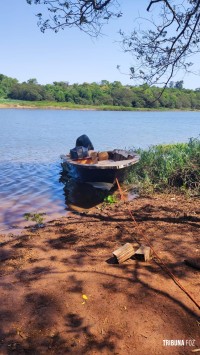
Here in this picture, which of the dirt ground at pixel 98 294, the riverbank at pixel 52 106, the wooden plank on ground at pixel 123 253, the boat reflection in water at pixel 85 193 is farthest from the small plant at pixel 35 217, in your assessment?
the riverbank at pixel 52 106

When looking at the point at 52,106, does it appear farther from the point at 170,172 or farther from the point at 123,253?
the point at 123,253

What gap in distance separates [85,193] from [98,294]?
889 centimetres

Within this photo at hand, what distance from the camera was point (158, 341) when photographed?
3.41 m

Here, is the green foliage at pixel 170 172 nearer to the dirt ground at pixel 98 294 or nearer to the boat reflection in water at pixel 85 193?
the boat reflection in water at pixel 85 193

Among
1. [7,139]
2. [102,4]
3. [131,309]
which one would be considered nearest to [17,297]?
[131,309]

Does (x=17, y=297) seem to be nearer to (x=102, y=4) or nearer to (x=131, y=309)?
(x=131, y=309)

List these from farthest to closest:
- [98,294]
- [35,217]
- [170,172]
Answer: [170,172] < [35,217] < [98,294]

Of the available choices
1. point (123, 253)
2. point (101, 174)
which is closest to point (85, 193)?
point (101, 174)

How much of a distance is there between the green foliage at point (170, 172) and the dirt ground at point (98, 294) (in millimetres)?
3782

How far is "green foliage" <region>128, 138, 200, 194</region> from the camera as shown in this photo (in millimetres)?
10547

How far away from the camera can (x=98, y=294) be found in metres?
4.22

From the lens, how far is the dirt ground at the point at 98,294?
3.43 meters

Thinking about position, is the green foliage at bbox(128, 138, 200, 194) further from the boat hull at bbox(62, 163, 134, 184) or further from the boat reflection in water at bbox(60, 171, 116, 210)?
the boat reflection in water at bbox(60, 171, 116, 210)

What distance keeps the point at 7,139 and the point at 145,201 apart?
24.1 metres
